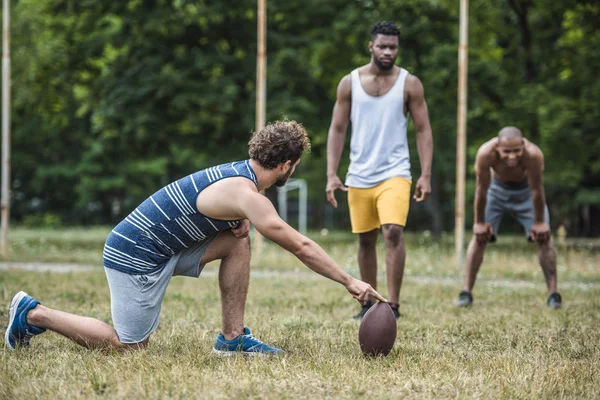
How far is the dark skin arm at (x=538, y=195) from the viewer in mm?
7784

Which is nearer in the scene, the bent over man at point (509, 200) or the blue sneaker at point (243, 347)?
the blue sneaker at point (243, 347)

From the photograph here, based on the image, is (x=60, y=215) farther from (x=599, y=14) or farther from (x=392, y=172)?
(x=392, y=172)

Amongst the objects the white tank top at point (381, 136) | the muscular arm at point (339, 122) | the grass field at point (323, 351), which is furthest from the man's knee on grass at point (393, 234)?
the muscular arm at point (339, 122)

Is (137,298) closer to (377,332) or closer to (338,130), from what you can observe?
(377,332)

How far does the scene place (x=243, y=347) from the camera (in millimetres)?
5172

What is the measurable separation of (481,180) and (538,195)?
22.3 inches

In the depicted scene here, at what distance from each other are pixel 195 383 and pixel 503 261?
1025cm

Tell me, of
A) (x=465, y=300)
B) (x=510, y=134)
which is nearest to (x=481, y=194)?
(x=510, y=134)

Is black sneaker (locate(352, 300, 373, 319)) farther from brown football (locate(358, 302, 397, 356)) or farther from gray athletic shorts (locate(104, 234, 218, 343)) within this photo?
gray athletic shorts (locate(104, 234, 218, 343))

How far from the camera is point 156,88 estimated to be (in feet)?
65.9

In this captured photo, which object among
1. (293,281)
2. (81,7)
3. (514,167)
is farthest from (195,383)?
(81,7)

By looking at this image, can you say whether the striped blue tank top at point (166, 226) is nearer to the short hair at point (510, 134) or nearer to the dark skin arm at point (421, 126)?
the dark skin arm at point (421, 126)

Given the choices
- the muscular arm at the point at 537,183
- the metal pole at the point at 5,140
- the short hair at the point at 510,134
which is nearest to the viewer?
the short hair at the point at 510,134

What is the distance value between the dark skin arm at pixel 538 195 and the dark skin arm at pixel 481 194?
0.41 m
